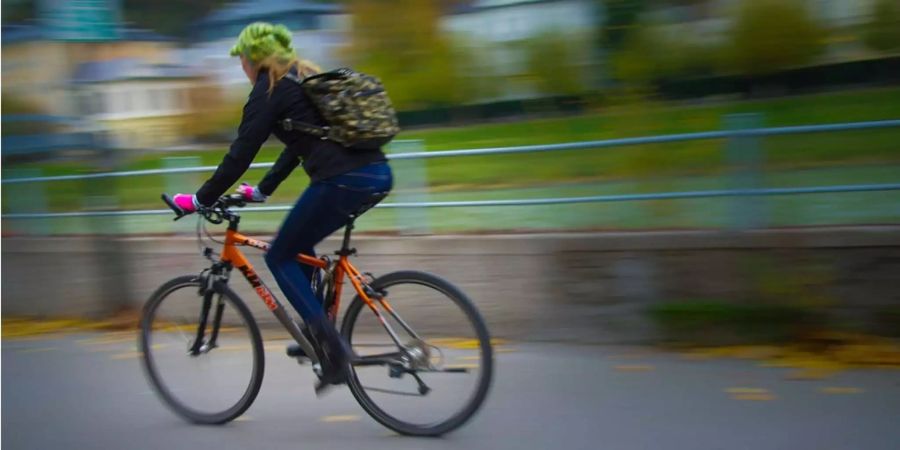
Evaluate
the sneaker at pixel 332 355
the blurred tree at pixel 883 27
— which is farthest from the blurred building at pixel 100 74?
the blurred tree at pixel 883 27

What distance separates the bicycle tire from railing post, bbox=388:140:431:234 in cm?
224

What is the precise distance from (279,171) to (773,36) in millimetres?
4176

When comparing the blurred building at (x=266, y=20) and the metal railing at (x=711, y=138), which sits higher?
the blurred building at (x=266, y=20)

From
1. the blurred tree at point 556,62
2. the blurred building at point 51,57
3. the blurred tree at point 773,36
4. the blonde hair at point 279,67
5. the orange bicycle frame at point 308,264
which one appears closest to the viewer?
the blonde hair at point 279,67

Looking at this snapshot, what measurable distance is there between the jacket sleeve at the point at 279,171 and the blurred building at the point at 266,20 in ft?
14.1

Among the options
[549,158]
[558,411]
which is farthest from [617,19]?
[558,411]

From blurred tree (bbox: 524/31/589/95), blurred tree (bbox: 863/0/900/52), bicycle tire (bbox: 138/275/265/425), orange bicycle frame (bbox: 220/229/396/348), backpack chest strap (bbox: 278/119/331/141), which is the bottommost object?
bicycle tire (bbox: 138/275/265/425)

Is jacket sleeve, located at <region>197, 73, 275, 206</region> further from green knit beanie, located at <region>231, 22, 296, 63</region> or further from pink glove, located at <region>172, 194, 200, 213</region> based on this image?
pink glove, located at <region>172, 194, 200, 213</region>

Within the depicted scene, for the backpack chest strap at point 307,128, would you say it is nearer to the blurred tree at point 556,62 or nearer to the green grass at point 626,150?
the green grass at point 626,150

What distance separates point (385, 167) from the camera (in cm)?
414

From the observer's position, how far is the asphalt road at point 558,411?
417cm

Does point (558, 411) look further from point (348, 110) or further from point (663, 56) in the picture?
point (663, 56)

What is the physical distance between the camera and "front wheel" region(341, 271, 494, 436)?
4.13m

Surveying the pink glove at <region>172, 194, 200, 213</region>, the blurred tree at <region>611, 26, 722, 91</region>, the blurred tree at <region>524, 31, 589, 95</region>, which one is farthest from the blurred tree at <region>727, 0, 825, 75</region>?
the pink glove at <region>172, 194, 200, 213</region>
